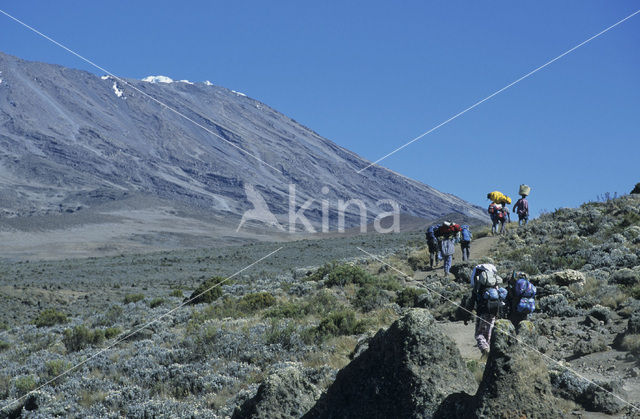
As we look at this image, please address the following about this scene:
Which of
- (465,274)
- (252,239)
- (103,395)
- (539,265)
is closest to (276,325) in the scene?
(103,395)

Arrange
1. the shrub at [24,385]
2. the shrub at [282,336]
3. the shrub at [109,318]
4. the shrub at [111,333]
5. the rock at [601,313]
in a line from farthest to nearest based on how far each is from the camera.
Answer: the shrub at [109,318] < the shrub at [111,333] < the shrub at [282,336] < the rock at [601,313] < the shrub at [24,385]

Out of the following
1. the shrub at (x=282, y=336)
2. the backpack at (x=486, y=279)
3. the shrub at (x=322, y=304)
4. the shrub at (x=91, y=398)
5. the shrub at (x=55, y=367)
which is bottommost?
the shrub at (x=91, y=398)

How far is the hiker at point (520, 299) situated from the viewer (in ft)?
31.0

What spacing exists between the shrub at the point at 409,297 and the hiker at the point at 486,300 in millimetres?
4348

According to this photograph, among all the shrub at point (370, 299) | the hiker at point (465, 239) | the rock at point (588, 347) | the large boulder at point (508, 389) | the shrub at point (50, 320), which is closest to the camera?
the large boulder at point (508, 389)

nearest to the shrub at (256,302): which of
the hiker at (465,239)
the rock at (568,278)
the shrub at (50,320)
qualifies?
the hiker at (465,239)

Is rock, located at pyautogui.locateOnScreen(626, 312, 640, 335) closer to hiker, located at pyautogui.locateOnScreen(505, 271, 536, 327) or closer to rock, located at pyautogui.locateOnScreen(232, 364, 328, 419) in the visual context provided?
hiker, located at pyautogui.locateOnScreen(505, 271, 536, 327)

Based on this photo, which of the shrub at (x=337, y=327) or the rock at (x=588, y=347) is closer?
the rock at (x=588, y=347)

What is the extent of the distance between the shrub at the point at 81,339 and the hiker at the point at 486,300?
27.7 ft

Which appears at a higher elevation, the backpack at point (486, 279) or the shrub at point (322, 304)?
the backpack at point (486, 279)

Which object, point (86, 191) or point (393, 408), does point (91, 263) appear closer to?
point (393, 408)

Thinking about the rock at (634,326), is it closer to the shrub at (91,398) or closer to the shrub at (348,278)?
the shrub at (91,398)

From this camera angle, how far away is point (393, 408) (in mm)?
5699

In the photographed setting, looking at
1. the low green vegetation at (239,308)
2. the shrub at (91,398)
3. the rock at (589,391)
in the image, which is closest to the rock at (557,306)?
the rock at (589,391)
